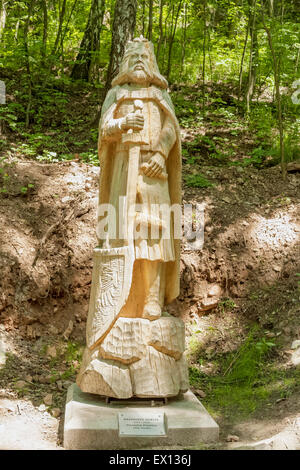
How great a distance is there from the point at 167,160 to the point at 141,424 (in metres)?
2.36

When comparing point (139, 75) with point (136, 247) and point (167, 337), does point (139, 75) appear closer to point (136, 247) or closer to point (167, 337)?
point (136, 247)

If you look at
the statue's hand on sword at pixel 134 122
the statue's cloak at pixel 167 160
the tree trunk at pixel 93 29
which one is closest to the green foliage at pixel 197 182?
the statue's cloak at pixel 167 160

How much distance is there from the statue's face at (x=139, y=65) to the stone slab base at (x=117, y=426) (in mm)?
2862

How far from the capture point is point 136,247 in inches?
169

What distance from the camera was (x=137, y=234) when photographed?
14.1 feet

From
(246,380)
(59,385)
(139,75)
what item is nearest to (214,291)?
(246,380)

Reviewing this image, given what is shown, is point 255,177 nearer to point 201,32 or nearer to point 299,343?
point 299,343

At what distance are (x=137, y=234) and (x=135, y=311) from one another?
706 mm

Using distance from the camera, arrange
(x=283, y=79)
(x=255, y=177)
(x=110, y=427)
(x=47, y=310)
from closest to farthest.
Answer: (x=110, y=427) → (x=47, y=310) → (x=255, y=177) → (x=283, y=79)

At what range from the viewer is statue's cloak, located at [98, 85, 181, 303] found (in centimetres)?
445

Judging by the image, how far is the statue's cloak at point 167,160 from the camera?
4453mm

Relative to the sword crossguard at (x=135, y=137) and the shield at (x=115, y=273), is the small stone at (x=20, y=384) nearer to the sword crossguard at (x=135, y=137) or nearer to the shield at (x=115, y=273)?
the shield at (x=115, y=273)

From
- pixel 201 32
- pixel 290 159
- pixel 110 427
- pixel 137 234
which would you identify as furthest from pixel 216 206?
pixel 201 32

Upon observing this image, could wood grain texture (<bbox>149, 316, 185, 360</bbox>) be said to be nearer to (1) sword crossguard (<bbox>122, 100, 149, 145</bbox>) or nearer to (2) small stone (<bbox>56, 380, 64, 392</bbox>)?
(2) small stone (<bbox>56, 380, 64, 392</bbox>)
